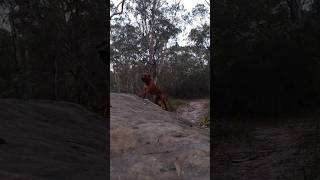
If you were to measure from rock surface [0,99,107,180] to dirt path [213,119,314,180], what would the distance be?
203 centimetres

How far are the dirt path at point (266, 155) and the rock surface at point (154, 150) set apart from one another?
67.4 inches

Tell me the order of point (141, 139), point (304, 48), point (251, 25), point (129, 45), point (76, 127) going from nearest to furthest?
1. point (141, 139)
2. point (76, 127)
3. point (304, 48)
4. point (251, 25)
5. point (129, 45)

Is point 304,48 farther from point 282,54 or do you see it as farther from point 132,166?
point 132,166

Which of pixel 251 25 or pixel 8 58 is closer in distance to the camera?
pixel 251 25

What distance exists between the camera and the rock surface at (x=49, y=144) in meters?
3.88

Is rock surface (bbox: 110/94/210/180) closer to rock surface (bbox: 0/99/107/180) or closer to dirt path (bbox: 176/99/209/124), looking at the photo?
rock surface (bbox: 0/99/107/180)

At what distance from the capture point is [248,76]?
12.1 meters

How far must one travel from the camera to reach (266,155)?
315 inches

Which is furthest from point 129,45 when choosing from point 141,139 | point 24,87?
point 141,139

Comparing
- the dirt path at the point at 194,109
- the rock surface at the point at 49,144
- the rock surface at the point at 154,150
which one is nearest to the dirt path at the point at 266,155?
the rock surface at the point at 154,150

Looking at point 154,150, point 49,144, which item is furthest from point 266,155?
point 49,144

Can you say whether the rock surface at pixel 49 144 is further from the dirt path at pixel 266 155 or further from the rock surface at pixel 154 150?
the dirt path at pixel 266 155

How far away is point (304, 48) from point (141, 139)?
7.86m

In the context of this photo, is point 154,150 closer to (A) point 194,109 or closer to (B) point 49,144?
(B) point 49,144
